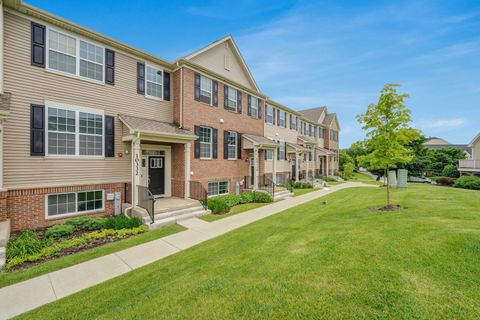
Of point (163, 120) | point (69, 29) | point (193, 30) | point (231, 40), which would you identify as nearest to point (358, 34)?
point (231, 40)

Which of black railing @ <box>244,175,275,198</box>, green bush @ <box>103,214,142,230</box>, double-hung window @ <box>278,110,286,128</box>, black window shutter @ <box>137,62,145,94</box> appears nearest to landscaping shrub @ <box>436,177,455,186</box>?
double-hung window @ <box>278,110,286,128</box>

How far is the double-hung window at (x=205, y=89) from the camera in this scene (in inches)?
498

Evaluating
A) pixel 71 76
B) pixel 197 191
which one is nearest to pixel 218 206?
pixel 197 191

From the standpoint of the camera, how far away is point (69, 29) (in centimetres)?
828

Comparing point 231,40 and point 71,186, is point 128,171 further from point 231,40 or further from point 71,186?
point 231,40

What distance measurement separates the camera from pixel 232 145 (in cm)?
1472

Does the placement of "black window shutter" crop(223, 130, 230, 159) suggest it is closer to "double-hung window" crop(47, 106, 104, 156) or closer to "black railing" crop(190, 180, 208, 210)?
"black railing" crop(190, 180, 208, 210)

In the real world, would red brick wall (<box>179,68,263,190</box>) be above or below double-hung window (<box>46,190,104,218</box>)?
above

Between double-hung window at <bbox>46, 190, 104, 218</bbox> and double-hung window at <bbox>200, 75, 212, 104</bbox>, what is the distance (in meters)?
7.38

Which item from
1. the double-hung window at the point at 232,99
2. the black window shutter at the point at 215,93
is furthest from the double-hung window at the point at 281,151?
the black window shutter at the point at 215,93

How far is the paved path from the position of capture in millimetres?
4195

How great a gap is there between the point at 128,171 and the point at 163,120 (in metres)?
3.30

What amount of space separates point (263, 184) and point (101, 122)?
12.1 metres

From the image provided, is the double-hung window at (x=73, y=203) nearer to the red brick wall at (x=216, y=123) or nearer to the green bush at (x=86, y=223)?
the green bush at (x=86, y=223)
